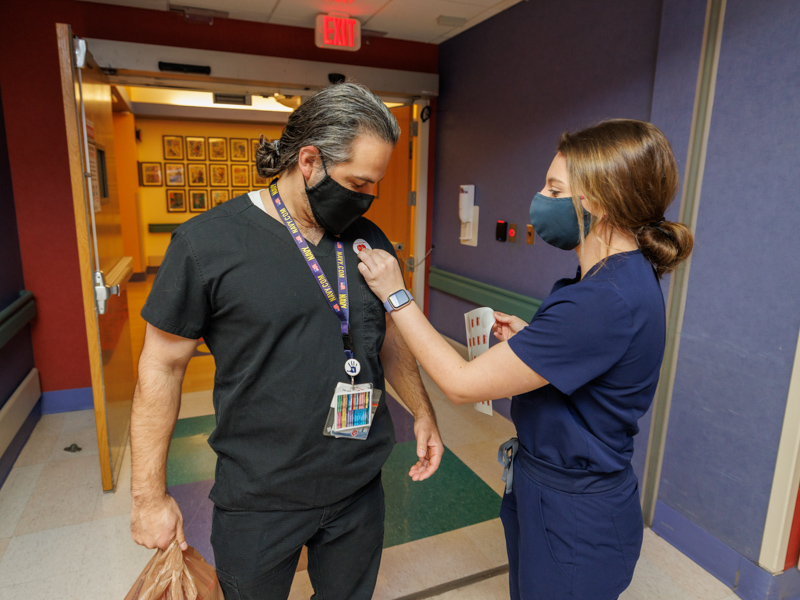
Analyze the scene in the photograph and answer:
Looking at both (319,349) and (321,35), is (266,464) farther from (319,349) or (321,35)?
(321,35)

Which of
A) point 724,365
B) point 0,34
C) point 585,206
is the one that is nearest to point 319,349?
point 585,206

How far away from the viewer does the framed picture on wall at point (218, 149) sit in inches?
374

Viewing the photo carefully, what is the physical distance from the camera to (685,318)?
2.17 metres

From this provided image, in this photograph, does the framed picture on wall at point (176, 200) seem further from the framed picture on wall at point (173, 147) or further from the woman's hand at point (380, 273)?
the woman's hand at point (380, 273)

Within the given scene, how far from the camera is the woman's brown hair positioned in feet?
3.42

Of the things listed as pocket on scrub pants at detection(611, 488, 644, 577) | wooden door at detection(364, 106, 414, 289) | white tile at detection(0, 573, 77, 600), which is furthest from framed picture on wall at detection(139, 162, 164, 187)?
pocket on scrub pants at detection(611, 488, 644, 577)

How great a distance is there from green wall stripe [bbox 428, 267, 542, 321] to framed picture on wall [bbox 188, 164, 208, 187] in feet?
22.1

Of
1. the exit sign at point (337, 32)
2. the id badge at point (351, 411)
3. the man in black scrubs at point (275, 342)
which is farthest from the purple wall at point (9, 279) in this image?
the id badge at point (351, 411)

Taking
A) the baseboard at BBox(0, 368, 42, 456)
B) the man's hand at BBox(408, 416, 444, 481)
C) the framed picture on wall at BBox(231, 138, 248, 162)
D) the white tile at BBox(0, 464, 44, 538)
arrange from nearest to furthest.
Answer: the man's hand at BBox(408, 416, 444, 481) → the white tile at BBox(0, 464, 44, 538) → the baseboard at BBox(0, 368, 42, 456) → the framed picture on wall at BBox(231, 138, 248, 162)

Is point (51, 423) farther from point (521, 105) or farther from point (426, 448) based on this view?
point (521, 105)

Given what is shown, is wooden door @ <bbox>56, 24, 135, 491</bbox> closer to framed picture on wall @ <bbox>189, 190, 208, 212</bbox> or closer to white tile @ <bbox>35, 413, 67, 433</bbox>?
white tile @ <bbox>35, 413, 67, 433</bbox>

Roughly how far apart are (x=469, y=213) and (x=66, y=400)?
3200 millimetres

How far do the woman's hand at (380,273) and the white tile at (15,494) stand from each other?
7.52 feet

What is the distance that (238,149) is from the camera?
9.66 metres
